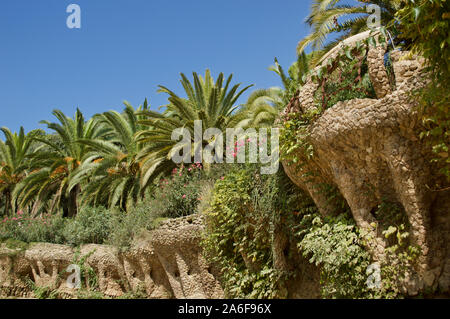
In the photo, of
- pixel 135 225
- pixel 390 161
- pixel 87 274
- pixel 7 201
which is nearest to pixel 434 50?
pixel 390 161

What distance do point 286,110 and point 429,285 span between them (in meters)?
A: 3.44

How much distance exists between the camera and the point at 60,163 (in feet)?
60.1

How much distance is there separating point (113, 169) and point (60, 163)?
3659 mm

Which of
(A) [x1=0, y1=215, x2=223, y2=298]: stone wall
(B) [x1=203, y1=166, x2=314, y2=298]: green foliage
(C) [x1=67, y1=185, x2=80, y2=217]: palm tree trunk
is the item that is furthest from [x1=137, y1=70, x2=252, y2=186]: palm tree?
(C) [x1=67, y1=185, x2=80, y2=217]: palm tree trunk

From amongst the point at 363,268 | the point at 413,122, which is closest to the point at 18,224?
the point at 363,268

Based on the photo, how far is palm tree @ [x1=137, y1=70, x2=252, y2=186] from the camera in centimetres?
1338

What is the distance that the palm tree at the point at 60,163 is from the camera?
724 inches

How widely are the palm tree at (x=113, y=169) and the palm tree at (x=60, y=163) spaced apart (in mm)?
1274

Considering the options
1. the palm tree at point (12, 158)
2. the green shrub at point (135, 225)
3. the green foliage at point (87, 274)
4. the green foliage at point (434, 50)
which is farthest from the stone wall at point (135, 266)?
the palm tree at point (12, 158)

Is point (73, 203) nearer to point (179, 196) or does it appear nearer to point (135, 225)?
point (135, 225)

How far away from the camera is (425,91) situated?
191 inches

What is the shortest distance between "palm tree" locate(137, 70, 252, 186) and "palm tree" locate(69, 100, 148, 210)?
54.5 inches

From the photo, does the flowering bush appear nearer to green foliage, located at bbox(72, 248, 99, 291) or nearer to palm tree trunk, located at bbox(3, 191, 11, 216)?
green foliage, located at bbox(72, 248, 99, 291)

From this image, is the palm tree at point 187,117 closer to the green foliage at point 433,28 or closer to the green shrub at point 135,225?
the green shrub at point 135,225
